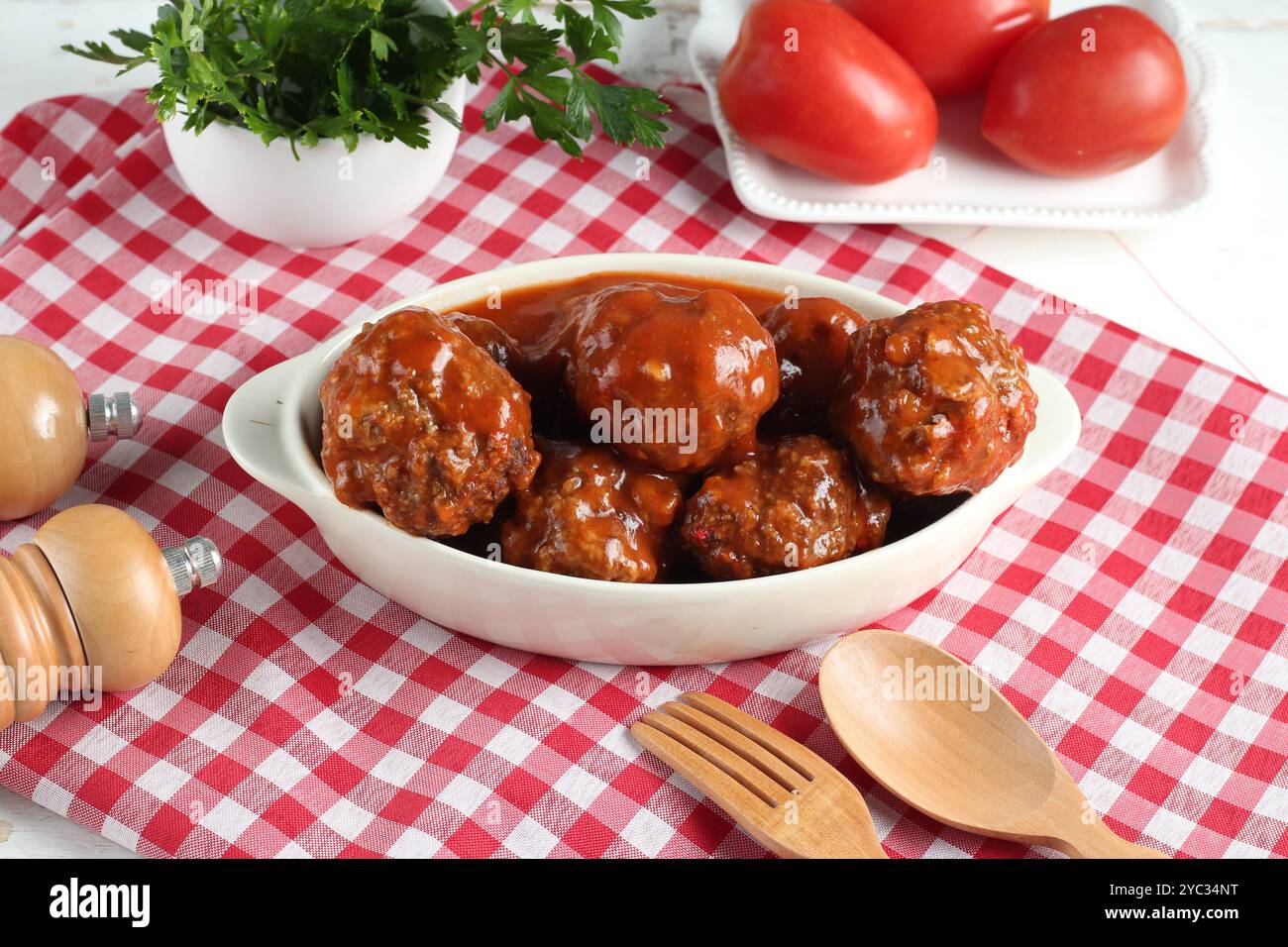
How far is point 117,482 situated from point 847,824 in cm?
132

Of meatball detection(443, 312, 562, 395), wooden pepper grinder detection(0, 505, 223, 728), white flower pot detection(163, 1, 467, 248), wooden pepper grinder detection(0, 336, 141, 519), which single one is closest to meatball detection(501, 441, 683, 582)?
meatball detection(443, 312, 562, 395)

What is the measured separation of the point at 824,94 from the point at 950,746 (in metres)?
1.43

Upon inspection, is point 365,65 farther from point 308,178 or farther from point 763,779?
point 763,779

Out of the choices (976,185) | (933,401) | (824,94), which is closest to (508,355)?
(933,401)

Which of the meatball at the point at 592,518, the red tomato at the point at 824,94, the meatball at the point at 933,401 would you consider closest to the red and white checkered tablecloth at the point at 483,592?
the red tomato at the point at 824,94

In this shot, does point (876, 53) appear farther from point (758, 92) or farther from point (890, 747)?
point (890, 747)

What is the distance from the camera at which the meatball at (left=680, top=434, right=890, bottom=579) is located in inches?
72.1

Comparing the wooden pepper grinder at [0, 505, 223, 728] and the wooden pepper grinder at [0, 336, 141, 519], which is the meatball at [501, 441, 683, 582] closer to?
the wooden pepper grinder at [0, 505, 223, 728]

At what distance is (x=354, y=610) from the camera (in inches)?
83.3

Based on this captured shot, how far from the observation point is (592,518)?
1817 millimetres

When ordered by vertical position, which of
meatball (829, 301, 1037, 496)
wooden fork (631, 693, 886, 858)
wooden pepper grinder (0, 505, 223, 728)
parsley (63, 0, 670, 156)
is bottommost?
wooden fork (631, 693, 886, 858)

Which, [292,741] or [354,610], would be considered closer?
[292,741]

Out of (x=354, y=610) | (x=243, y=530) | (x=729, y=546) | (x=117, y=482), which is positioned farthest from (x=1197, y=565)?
(x=117, y=482)

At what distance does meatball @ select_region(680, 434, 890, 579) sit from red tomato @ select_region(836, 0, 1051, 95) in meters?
1.45
